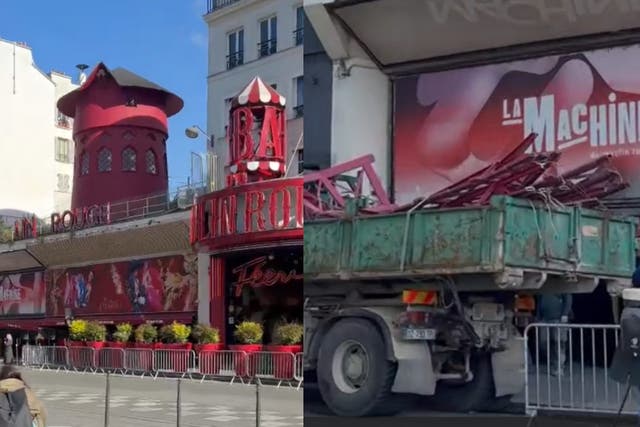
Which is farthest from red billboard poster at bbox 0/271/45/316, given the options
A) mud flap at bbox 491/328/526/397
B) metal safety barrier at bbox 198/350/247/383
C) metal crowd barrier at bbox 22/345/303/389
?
mud flap at bbox 491/328/526/397

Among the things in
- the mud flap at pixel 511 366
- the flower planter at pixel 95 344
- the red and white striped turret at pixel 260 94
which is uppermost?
the red and white striped turret at pixel 260 94

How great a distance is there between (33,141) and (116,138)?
29 centimetres

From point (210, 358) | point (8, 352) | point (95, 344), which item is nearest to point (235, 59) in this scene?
point (8, 352)

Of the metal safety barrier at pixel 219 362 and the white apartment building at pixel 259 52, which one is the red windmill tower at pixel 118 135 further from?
the metal safety barrier at pixel 219 362

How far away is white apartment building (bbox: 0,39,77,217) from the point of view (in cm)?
321

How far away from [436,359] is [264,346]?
119cm

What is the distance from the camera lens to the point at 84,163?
3.54 m

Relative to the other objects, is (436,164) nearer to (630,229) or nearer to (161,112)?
(630,229)

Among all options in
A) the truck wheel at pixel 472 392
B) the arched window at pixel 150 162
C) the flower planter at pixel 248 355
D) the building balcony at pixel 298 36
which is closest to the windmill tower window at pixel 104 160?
the arched window at pixel 150 162

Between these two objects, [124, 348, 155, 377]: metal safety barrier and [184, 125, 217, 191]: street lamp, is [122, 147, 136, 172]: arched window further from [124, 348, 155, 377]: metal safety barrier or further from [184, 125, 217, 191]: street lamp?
[124, 348, 155, 377]: metal safety barrier

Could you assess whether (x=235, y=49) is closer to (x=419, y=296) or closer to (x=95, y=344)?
(x=419, y=296)

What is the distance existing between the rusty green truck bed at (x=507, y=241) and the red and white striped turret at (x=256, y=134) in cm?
49

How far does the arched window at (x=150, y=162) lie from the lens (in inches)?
125

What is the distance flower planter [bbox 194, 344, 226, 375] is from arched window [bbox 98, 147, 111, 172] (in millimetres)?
881
